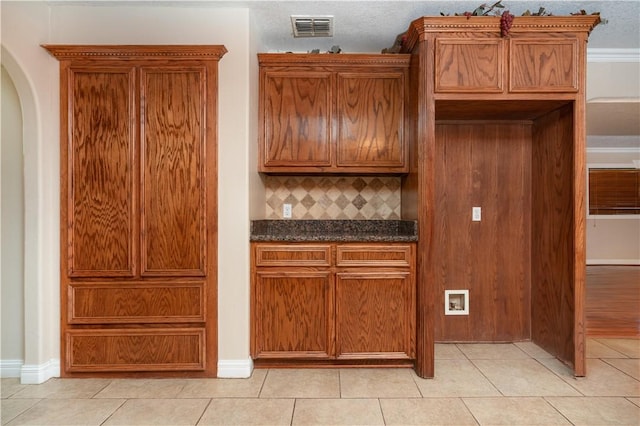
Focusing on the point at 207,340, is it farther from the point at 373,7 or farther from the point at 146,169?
the point at 373,7

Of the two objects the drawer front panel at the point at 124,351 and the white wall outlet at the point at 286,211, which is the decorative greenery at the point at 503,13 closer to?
the white wall outlet at the point at 286,211

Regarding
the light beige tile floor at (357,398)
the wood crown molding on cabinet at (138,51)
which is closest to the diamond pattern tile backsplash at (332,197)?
the wood crown molding on cabinet at (138,51)

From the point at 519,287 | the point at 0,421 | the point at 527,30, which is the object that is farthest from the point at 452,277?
the point at 0,421

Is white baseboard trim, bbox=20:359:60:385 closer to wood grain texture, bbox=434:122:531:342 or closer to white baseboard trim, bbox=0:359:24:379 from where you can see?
white baseboard trim, bbox=0:359:24:379

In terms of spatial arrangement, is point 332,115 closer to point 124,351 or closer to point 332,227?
point 332,227

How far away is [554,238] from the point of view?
2750 mm

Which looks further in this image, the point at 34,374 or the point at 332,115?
the point at 332,115

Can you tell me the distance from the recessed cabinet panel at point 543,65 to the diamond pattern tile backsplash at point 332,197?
1216mm

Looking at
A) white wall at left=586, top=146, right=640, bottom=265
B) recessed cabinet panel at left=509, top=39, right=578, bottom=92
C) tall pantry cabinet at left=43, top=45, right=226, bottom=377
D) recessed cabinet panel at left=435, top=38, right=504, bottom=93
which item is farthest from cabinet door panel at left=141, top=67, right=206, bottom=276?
white wall at left=586, top=146, right=640, bottom=265

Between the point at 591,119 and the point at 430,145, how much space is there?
2.83 metres

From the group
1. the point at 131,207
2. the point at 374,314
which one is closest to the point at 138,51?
the point at 131,207

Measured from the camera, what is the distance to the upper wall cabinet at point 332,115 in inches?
115

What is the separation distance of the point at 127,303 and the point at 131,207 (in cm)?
64

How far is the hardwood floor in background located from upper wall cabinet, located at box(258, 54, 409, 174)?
8.32 feet
